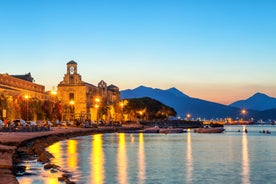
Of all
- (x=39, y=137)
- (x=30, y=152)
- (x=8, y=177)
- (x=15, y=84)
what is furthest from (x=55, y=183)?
(x=15, y=84)

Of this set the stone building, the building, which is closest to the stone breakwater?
the building

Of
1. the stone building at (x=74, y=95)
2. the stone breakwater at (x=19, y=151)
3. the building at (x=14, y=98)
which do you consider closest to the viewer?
the stone breakwater at (x=19, y=151)

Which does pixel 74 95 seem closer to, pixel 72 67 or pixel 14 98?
pixel 72 67

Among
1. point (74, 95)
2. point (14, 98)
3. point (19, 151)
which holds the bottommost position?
point (19, 151)

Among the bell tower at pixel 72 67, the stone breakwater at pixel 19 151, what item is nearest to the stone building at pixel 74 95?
the bell tower at pixel 72 67

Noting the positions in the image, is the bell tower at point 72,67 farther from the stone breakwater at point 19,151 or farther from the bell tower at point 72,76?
the stone breakwater at point 19,151

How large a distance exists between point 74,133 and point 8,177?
67348mm

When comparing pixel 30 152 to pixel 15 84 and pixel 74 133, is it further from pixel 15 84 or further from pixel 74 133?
pixel 15 84

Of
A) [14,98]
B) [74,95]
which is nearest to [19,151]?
[14,98]

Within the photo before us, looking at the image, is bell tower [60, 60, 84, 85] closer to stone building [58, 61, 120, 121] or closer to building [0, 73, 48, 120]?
stone building [58, 61, 120, 121]

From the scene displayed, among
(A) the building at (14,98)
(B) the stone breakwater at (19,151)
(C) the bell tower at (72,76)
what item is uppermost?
(C) the bell tower at (72,76)

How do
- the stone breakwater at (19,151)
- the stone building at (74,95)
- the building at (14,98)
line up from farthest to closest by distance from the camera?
the stone building at (74,95) < the building at (14,98) < the stone breakwater at (19,151)

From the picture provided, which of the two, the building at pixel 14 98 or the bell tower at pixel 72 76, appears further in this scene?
the bell tower at pixel 72 76

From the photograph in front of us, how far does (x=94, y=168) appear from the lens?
120 ft
